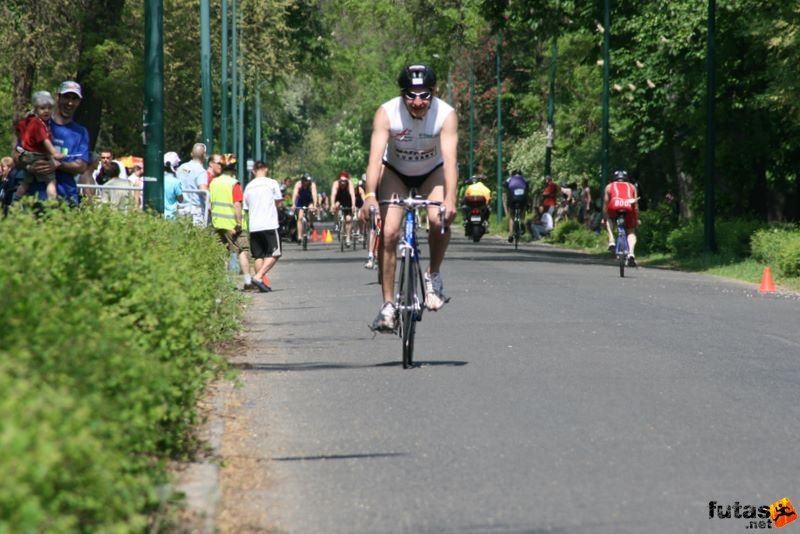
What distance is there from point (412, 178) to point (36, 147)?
178 inches

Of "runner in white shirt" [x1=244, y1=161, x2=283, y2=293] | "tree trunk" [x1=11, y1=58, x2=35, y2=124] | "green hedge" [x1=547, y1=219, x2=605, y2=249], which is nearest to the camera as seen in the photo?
"runner in white shirt" [x1=244, y1=161, x2=283, y2=293]

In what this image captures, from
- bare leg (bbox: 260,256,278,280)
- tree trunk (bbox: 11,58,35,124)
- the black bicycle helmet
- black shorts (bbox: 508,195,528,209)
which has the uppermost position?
tree trunk (bbox: 11,58,35,124)

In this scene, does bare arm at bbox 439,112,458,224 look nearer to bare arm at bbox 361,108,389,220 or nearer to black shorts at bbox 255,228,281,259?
bare arm at bbox 361,108,389,220

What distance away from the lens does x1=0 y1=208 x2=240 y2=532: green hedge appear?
431 cm

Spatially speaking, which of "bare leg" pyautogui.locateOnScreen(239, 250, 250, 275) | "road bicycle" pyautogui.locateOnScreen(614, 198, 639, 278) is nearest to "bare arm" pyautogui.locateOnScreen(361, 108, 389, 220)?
"bare leg" pyautogui.locateOnScreen(239, 250, 250, 275)

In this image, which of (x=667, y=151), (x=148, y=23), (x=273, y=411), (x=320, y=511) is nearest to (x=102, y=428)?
(x=320, y=511)

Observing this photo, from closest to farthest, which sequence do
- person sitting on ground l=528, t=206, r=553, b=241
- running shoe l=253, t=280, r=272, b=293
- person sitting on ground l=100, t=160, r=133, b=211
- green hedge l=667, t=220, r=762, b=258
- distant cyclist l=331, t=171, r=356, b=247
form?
person sitting on ground l=100, t=160, r=133, b=211, running shoe l=253, t=280, r=272, b=293, green hedge l=667, t=220, r=762, b=258, distant cyclist l=331, t=171, r=356, b=247, person sitting on ground l=528, t=206, r=553, b=241

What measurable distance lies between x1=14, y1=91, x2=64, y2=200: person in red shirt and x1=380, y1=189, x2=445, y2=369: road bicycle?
4.15 metres

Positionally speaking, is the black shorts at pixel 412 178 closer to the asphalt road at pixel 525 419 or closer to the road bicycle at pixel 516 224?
the asphalt road at pixel 525 419

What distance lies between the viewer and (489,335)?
14.6 m

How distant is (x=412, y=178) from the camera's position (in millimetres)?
12008

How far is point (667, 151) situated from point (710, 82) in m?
14.6

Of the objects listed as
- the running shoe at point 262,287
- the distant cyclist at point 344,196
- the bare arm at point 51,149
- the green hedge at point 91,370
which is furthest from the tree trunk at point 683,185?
the green hedge at point 91,370

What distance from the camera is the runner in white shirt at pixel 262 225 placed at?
2300 cm
